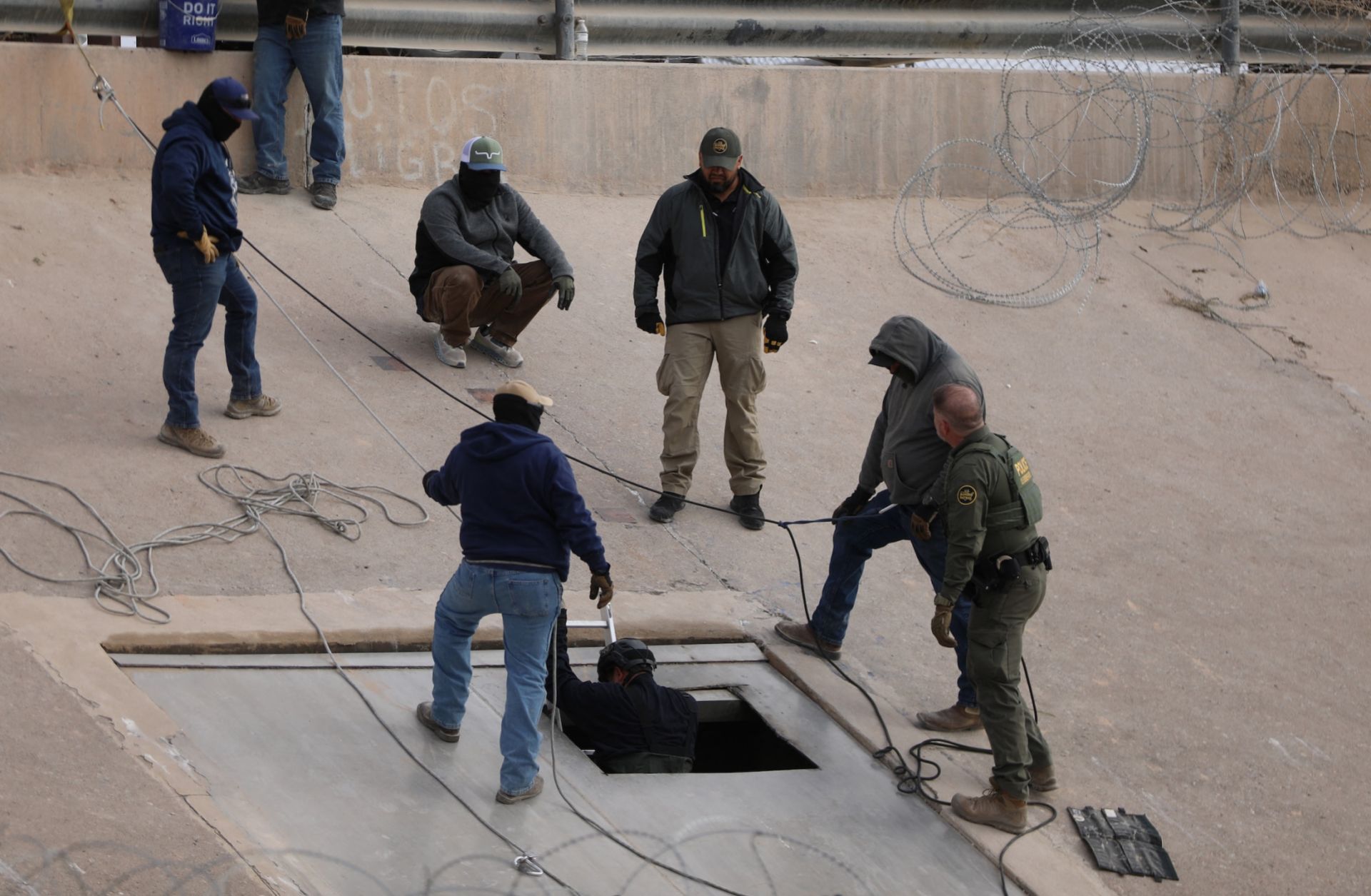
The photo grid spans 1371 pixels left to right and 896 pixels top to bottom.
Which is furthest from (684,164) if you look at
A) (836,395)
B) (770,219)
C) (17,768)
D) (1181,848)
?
(17,768)

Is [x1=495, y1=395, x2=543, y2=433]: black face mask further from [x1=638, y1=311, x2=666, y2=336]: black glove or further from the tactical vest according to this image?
[x1=638, y1=311, x2=666, y2=336]: black glove

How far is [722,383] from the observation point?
7332mm

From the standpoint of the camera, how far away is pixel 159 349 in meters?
7.63

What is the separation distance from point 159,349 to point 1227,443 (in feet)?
20.5

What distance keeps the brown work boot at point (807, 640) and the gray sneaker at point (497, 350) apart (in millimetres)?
2705

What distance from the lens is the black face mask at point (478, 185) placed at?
7844 mm

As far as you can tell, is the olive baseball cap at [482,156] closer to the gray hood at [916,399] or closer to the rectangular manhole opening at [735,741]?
the gray hood at [916,399]

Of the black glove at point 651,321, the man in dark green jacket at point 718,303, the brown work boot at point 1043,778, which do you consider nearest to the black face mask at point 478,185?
the man in dark green jacket at point 718,303

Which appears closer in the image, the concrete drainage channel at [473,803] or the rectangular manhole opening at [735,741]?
the concrete drainage channel at [473,803]

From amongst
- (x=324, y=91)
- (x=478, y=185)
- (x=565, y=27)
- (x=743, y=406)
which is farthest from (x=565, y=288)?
(x=565, y=27)

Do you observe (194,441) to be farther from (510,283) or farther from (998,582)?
(998,582)

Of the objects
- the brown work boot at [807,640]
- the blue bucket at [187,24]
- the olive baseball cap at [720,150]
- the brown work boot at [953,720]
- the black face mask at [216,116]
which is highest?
the blue bucket at [187,24]

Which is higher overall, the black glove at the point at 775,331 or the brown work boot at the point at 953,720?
the black glove at the point at 775,331

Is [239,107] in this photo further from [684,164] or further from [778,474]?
[684,164]
